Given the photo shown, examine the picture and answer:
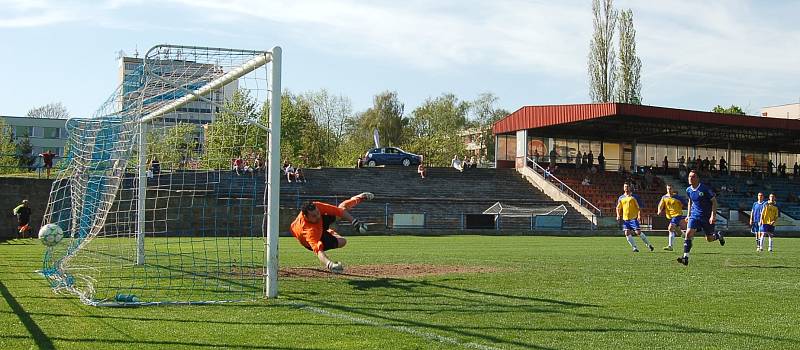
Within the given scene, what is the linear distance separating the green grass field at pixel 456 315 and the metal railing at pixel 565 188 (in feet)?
99.0

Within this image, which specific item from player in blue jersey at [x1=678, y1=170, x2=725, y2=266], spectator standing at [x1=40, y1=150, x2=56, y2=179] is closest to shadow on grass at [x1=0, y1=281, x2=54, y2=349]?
player in blue jersey at [x1=678, y1=170, x2=725, y2=266]

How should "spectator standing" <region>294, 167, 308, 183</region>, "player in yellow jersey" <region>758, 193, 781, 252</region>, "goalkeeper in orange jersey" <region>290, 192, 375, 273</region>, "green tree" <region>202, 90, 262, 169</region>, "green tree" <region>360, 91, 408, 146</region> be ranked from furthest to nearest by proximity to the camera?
"green tree" <region>360, 91, 408, 146</region> → "spectator standing" <region>294, 167, 308, 183</region> → "player in yellow jersey" <region>758, 193, 781, 252</region> → "goalkeeper in orange jersey" <region>290, 192, 375, 273</region> → "green tree" <region>202, 90, 262, 169</region>

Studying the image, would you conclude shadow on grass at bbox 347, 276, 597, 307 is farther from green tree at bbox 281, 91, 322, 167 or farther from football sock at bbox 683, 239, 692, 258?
green tree at bbox 281, 91, 322, 167

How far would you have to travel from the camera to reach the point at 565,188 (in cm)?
4788

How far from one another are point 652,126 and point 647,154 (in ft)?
24.9

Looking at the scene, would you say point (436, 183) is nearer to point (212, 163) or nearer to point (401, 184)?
point (401, 184)

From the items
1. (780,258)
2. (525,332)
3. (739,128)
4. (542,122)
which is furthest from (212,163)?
(739,128)

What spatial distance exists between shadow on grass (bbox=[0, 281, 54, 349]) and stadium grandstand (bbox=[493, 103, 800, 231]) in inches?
1383

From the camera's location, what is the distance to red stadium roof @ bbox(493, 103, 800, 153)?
1857 inches

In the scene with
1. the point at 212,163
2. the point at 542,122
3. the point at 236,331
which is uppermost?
the point at 542,122

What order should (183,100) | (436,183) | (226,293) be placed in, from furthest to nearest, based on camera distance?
(436,183) < (183,100) < (226,293)

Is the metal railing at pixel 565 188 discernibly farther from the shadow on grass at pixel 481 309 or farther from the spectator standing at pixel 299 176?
the shadow on grass at pixel 481 309

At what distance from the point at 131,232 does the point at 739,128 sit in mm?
46994

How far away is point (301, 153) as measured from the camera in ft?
239
